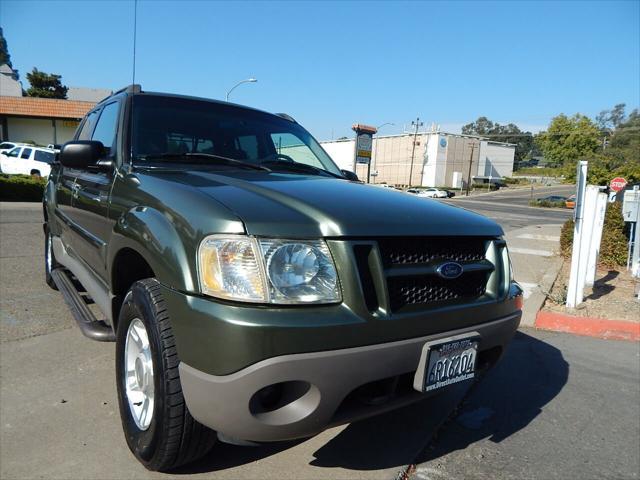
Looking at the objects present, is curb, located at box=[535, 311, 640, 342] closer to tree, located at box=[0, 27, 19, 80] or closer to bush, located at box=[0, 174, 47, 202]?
bush, located at box=[0, 174, 47, 202]

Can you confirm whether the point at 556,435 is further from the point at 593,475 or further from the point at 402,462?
the point at 402,462

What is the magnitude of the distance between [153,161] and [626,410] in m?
3.51

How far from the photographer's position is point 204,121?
10.9ft

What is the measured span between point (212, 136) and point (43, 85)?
7375cm

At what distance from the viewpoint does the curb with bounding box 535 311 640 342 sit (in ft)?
16.6

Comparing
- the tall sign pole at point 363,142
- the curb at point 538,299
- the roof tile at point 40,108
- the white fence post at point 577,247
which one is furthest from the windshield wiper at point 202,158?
the roof tile at point 40,108

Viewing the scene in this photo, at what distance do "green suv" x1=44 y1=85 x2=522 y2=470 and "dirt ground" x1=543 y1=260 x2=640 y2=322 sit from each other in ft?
12.5

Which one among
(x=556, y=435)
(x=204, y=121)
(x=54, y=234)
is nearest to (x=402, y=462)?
(x=556, y=435)

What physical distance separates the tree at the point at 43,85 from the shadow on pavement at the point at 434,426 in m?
71.9

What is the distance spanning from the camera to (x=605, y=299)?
20.6ft

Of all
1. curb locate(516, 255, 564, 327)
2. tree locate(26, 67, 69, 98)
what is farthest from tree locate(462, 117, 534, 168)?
curb locate(516, 255, 564, 327)

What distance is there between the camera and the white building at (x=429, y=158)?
245 feet

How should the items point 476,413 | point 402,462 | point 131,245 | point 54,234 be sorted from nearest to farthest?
point 131,245
point 402,462
point 476,413
point 54,234

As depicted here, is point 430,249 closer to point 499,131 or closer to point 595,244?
point 595,244
